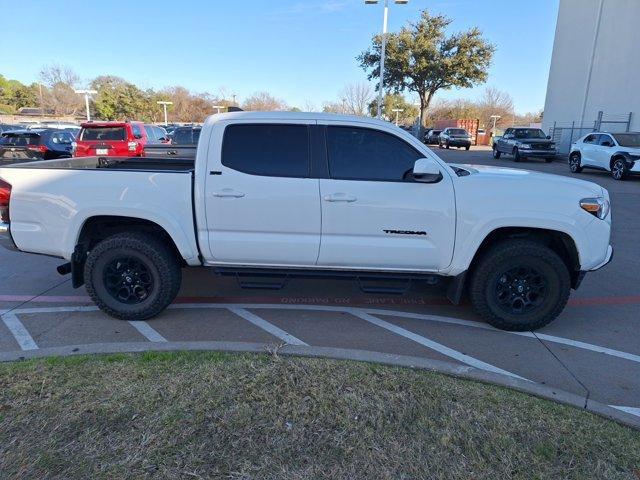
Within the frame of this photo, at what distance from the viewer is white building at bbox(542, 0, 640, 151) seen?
78.0ft

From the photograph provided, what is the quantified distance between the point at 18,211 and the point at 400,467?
3.95 meters

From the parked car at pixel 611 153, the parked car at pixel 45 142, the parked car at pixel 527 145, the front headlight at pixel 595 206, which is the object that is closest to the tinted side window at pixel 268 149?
the front headlight at pixel 595 206

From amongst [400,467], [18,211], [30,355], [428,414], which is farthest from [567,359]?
[18,211]

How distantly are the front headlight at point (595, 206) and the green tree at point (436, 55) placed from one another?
36757 mm

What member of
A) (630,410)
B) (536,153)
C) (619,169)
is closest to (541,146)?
(536,153)

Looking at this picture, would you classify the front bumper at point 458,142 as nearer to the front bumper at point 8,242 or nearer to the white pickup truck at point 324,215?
the white pickup truck at point 324,215

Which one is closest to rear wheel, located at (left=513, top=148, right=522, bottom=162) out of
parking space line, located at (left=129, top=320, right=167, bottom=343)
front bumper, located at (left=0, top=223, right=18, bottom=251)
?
parking space line, located at (left=129, top=320, right=167, bottom=343)

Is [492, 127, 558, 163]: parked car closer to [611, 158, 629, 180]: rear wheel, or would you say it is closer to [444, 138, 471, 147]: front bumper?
[611, 158, 629, 180]: rear wheel

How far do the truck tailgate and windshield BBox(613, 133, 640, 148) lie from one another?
17.5m

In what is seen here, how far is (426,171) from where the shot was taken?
12.7 feet

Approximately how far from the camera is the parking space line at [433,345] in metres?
3.66

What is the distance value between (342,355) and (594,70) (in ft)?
98.8

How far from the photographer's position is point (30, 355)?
3.61 m

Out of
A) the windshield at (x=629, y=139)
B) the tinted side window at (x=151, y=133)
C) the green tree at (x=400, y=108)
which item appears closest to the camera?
the windshield at (x=629, y=139)
